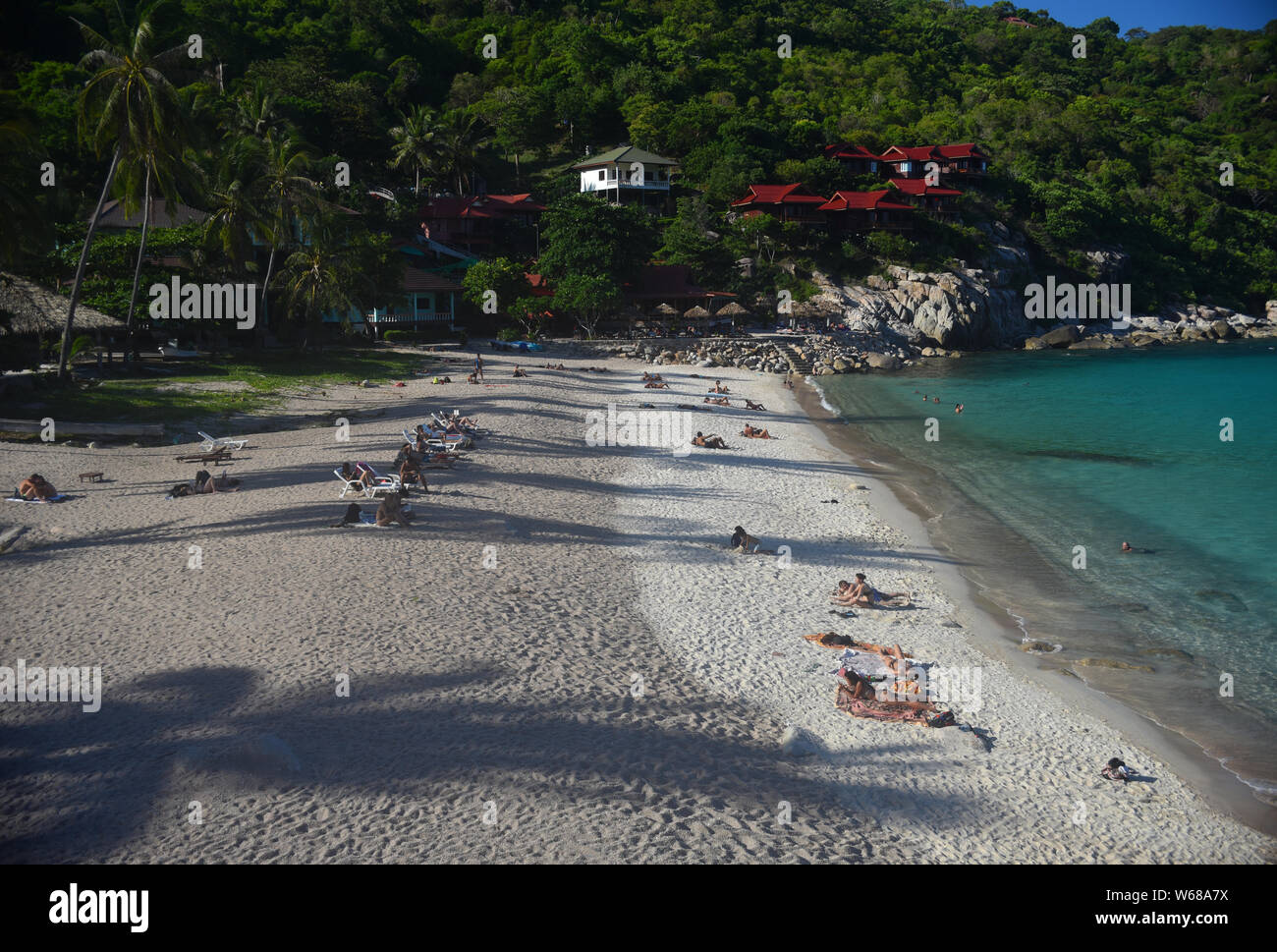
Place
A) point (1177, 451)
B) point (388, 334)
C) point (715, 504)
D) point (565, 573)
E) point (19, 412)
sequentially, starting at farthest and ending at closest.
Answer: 1. point (388, 334)
2. point (1177, 451)
3. point (19, 412)
4. point (715, 504)
5. point (565, 573)

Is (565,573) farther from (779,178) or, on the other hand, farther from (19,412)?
(779,178)

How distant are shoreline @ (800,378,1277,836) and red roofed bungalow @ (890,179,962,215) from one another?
186 feet

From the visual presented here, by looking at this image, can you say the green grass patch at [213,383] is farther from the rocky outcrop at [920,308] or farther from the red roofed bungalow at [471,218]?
the rocky outcrop at [920,308]

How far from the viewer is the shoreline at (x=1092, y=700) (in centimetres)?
915

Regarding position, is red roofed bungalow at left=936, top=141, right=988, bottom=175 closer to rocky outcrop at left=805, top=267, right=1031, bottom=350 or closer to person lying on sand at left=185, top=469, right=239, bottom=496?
rocky outcrop at left=805, top=267, right=1031, bottom=350

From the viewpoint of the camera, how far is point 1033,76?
10319cm

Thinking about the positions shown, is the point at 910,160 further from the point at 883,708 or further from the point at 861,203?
the point at 883,708

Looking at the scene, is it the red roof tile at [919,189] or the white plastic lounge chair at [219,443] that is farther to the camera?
the red roof tile at [919,189]

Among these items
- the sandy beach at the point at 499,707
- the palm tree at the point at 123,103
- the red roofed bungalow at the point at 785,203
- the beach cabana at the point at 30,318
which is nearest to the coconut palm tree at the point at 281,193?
the beach cabana at the point at 30,318

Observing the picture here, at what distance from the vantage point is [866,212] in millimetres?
66562

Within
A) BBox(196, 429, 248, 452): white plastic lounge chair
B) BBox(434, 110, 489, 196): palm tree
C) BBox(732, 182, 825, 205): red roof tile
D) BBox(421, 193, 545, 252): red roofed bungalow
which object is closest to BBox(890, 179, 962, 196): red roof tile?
BBox(732, 182, 825, 205): red roof tile

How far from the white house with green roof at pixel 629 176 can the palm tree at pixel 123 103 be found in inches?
1746

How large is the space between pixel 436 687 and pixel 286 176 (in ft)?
104
